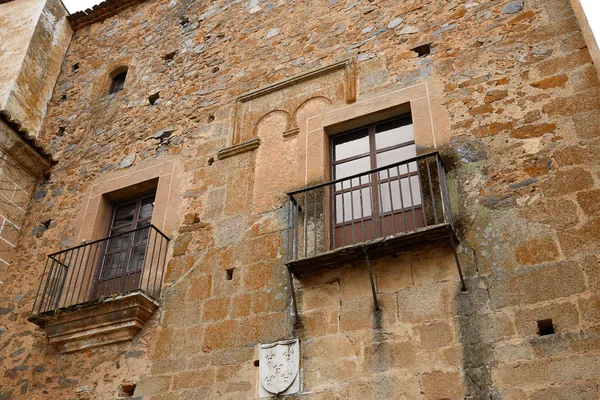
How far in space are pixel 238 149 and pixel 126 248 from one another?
1.80m

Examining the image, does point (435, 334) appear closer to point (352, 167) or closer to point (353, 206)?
point (353, 206)

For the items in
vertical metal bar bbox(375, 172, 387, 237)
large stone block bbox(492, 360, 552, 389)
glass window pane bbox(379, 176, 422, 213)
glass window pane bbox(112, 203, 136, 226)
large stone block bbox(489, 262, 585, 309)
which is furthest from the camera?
glass window pane bbox(112, 203, 136, 226)

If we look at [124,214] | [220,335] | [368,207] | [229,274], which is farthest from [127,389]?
[368,207]

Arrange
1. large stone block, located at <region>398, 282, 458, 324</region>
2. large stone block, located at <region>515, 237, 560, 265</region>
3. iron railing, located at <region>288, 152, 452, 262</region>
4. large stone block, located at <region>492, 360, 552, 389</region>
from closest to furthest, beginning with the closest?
large stone block, located at <region>492, 360, 552, 389</region> → large stone block, located at <region>515, 237, 560, 265</region> → large stone block, located at <region>398, 282, 458, 324</region> → iron railing, located at <region>288, 152, 452, 262</region>

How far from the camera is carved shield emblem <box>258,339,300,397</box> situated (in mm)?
5160

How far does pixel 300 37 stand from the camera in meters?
7.88

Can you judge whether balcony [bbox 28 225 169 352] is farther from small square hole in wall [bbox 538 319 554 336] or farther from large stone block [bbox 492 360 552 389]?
small square hole in wall [bbox 538 319 554 336]

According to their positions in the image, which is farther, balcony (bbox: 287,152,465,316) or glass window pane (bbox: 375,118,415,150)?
glass window pane (bbox: 375,118,415,150)

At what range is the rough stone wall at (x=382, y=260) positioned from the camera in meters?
4.63

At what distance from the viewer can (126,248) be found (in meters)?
7.26

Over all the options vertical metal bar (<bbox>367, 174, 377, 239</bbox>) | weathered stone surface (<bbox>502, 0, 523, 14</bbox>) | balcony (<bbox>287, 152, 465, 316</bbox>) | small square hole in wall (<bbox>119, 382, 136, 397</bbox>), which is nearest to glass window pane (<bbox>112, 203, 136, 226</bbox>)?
small square hole in wall (<bbox>119, 382, 136, 397</bbox>)

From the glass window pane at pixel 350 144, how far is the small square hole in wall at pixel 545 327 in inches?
105

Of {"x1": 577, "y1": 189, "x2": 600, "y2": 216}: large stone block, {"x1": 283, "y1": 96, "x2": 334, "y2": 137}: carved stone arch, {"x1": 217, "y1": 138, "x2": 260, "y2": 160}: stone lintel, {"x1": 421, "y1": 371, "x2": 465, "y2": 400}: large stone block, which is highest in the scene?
{"x1": 283, "y1": 96, "x2": 334, "y2": 137}: carved stone arch

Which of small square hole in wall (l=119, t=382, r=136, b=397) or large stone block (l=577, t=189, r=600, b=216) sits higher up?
large stone block (l=577, t=189, r=600, b=216)
